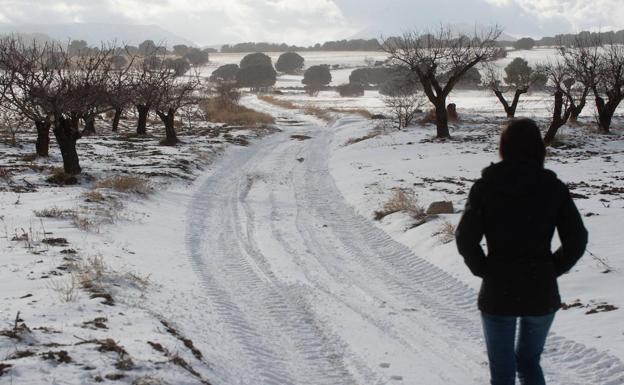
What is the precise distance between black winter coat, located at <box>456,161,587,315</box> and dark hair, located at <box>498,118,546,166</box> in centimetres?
6

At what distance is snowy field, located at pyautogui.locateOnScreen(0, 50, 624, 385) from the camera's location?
508 cm

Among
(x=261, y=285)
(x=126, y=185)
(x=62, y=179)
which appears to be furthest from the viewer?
(x=62, y=179)

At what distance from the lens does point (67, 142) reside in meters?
15.9

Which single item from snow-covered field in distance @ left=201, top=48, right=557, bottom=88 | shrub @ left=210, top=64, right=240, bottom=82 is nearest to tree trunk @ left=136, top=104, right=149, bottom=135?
snow-covered field in distance @ left=201, top=48, right=557, bottom=88

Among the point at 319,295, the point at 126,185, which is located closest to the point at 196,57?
the point at 126,185

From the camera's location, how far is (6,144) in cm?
2355

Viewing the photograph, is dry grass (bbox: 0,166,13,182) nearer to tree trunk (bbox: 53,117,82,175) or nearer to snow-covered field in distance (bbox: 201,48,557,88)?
tree trunk (bbox: 53,117,82,175)

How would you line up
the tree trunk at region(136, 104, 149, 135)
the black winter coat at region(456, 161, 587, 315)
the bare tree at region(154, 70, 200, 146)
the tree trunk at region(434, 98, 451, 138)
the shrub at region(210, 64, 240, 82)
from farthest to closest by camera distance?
the shrub at region(210, 64, 240, 82) < the tree trunk at region(136, 104, 149, 135) < the tree trunk at region(434, 98, 451, 138) < the bare tree at region(154, 70, 200, 146) < the black winter coat at region(456, 161, 587, 315)

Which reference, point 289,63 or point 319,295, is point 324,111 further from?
point 289,63

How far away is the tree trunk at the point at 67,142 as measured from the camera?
15852 mm

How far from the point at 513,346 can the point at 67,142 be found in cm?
1516

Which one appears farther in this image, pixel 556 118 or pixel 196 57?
pixel 196 57

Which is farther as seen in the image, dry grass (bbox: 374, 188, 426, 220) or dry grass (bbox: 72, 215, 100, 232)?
dry grass (bbox: 374, 188, 426, 220)

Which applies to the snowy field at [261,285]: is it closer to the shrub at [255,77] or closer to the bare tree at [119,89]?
the bare tree at [119,89]
